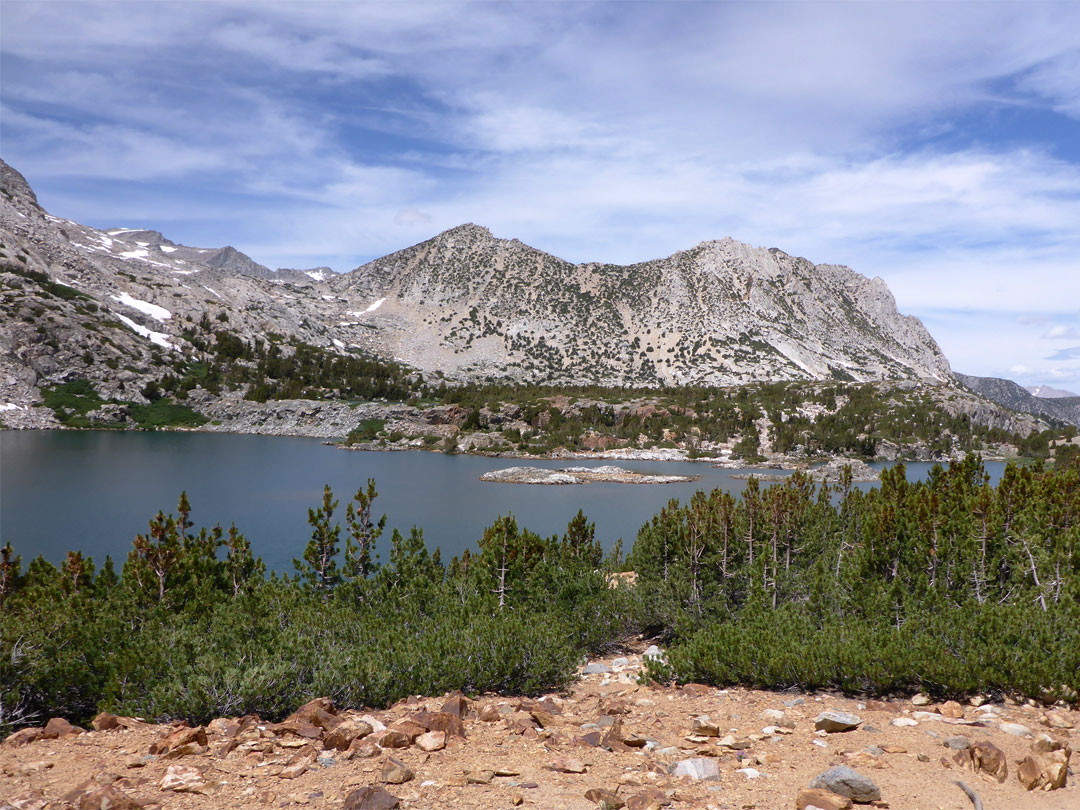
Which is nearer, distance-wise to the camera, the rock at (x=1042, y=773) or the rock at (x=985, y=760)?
the rock at (x=1042, y=773)

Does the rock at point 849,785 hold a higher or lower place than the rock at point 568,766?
higher

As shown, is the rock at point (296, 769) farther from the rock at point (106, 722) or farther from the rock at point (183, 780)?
the rock at point (106, 722)

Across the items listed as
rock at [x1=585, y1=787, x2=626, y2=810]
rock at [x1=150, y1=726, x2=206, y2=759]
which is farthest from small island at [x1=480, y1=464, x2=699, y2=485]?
rock at [x1=585, y1=787, x2=626, y2=810]

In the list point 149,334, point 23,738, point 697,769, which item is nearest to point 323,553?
point 23,738

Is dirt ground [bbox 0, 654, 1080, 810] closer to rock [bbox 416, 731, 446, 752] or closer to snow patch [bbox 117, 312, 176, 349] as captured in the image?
rock [bbox 416, 731, 446, 752]

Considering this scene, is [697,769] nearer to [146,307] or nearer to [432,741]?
[432,741]

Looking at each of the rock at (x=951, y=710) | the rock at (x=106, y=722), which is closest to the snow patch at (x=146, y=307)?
the rock at (x=106, y=722)

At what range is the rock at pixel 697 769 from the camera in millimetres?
6980

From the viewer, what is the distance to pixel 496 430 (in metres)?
119

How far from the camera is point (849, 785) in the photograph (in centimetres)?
640

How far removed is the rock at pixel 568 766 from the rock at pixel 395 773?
5.22 ft

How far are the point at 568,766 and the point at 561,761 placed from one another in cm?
25

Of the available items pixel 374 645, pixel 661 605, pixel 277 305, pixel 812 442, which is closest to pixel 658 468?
pixel 812 442

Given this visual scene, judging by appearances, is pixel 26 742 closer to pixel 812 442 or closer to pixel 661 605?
pixel 661 605
